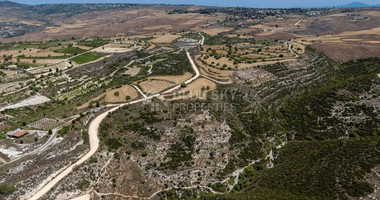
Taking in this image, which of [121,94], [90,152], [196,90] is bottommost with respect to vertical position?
[90,152]

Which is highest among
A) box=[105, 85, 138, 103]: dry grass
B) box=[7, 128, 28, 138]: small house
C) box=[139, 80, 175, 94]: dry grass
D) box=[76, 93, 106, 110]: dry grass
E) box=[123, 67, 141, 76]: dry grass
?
box=[123, 67, 141, 76]: dry grass

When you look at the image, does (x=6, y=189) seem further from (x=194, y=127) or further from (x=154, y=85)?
(x=154, y=85)

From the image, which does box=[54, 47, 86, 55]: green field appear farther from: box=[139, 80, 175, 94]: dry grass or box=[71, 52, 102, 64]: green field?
box=[139, 80, 175, 94]: dry grass

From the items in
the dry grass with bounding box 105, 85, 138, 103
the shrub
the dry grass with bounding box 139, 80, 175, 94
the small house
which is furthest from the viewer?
the dry grass with bounding box 139, 80, 175, 94

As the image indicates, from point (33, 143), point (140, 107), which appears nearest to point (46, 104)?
point (33, 143)

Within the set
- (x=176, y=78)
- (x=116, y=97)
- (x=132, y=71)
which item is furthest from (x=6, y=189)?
(x=132, y=71)

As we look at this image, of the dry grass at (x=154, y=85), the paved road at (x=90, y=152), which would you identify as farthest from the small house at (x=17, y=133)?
the dry grass at (x=154, y=85)

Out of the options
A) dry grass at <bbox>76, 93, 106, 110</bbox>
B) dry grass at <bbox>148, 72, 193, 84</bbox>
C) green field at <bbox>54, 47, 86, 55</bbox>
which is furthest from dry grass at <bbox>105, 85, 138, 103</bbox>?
green field at <bbox>54, 47, 86, 55</bbox>

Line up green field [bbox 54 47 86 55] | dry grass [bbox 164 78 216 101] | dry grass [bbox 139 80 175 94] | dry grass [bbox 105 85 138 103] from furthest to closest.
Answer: green field [bbox 54 47 86 55] < dry grass [bbox 139 80 175 94] < dry grass [bbox 164 78 216 101] < dry grass [bbox 105 85 138 103]
